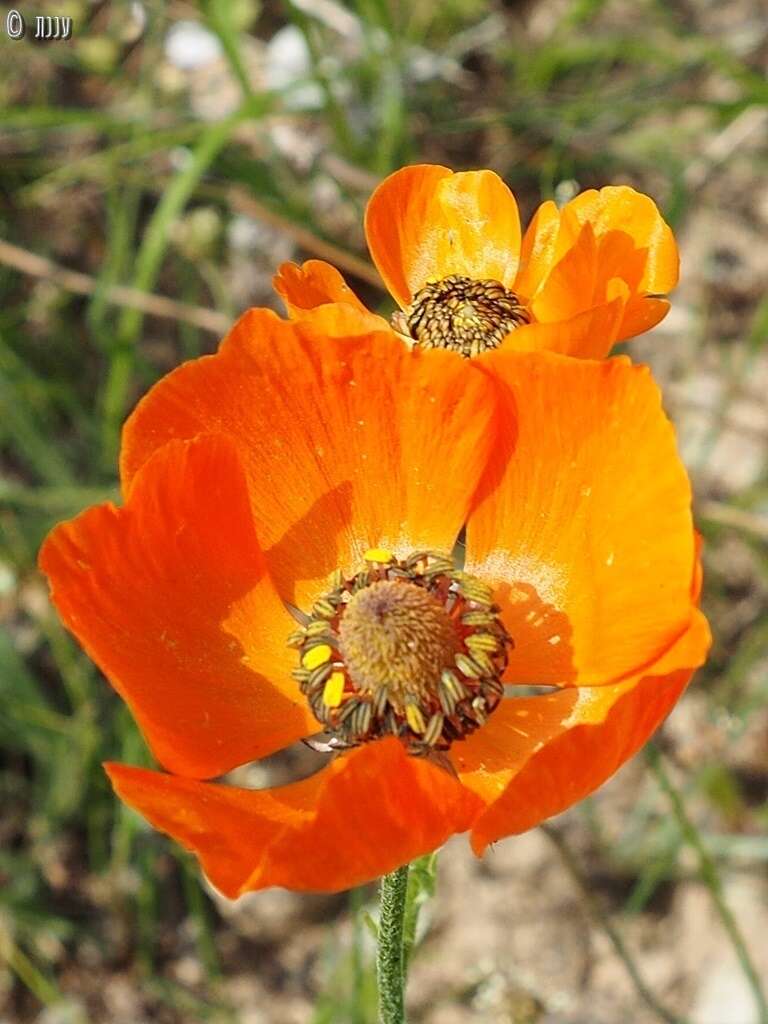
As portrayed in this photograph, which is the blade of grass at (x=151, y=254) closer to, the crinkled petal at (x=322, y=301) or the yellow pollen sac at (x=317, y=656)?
the crinkled petal at (x=322, y=301)

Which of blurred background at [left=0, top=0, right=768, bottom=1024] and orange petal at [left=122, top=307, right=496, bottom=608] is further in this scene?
blurred background at [left=0, top=0, right=768, bottom=1024]

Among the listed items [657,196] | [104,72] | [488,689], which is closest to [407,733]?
[488,689]

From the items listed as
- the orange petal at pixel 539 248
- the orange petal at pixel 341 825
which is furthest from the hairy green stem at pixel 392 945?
the orange petal at pixel 539 248

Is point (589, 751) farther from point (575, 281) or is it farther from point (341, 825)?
point (575, 281)

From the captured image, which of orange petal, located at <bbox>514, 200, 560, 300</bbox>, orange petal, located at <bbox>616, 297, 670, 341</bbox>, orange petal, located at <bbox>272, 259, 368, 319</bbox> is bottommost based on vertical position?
orange petal, located at <bbox>616, 297, 670, 341</bbox>
